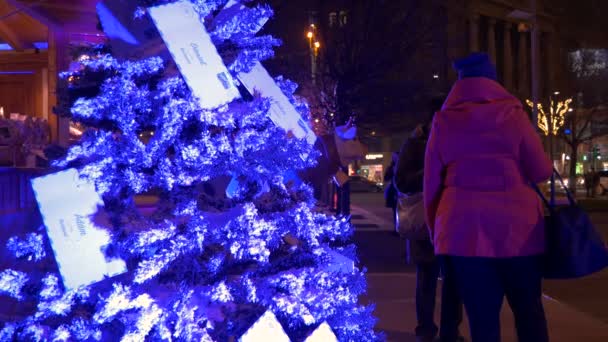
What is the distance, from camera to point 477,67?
3.17m

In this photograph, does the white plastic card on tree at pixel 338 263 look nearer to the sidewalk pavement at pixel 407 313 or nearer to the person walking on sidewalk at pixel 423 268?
the person walking on sidewalk at pixel 423 268

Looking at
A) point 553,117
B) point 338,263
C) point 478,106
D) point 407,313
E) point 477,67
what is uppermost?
point 477,67

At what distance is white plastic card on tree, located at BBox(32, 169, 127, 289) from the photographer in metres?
3.09

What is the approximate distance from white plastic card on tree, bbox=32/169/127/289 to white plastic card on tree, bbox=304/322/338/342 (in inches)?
36.6

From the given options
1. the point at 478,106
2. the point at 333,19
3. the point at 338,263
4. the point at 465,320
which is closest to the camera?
the point at 478,106

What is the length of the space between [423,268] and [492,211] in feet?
6.30

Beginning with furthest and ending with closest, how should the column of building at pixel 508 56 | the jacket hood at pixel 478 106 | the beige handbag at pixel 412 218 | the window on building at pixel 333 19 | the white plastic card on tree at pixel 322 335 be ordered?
the column of building at pixel 508 56 → the window on building at pixel 333 19 → the beige handbag at pixel 412 218 → the white plastic card on tree at pixel 322 335 → the jacket hood at pixel 478 106

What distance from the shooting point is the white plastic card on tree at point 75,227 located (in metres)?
3.09

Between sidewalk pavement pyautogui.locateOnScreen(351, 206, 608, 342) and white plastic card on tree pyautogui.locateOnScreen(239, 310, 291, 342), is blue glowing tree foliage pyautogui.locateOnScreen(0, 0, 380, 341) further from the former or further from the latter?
sidewalk pavement pyautogui.locateOnScreen(351, 206, 608, 342)

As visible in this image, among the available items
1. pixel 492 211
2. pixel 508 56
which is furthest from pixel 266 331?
pixel 508 56

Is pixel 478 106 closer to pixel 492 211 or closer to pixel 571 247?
pixel 492 211

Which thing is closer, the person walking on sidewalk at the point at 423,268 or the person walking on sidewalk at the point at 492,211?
the person walking on sidewalk at the point at 492,211

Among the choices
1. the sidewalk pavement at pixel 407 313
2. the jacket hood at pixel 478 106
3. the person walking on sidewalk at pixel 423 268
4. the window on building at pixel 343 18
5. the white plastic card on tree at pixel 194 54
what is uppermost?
the window on building at pixel 343 18

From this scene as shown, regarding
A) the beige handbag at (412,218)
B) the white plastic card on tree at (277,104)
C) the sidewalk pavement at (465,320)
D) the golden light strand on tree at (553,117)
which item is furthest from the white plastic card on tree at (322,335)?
the golden light strand on tree at (553,117)
